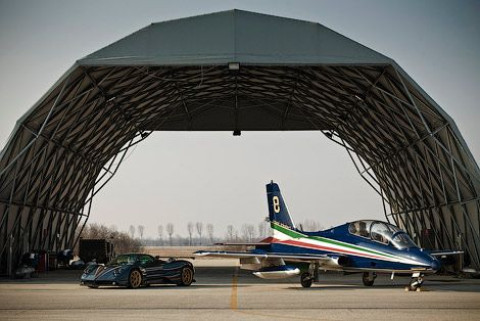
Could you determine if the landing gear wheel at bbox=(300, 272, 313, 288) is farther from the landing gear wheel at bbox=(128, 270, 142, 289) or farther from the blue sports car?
the landing gear wheel at bbox=(128, 270, 142, 289)

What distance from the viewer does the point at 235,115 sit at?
4266 centimetres

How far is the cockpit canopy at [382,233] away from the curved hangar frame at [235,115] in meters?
7.01

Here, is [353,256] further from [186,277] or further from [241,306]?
[241,306]

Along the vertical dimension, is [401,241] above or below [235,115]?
below

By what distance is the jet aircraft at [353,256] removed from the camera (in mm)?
19844

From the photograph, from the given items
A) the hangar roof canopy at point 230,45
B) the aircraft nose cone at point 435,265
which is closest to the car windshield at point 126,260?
the hangar roof canopy at point 230,45

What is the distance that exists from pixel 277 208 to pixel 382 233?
6992 mm

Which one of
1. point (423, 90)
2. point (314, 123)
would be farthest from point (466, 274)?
point (314, 123)

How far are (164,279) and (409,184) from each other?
62.0 ft

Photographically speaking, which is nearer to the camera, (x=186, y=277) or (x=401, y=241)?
(x=401, y=241)

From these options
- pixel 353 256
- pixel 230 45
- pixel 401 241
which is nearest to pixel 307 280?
pixel 353 256

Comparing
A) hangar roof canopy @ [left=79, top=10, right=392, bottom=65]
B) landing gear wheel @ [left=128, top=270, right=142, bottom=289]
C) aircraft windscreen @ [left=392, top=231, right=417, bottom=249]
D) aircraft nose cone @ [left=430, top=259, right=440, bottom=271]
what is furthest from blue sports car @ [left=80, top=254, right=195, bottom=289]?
aircraft nose cone @ [left=430, top=259, right=440, bottom=271]

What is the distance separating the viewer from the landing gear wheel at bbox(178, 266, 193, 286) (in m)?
22.4

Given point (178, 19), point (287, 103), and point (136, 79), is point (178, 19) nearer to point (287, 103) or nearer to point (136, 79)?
point (136, 79)
